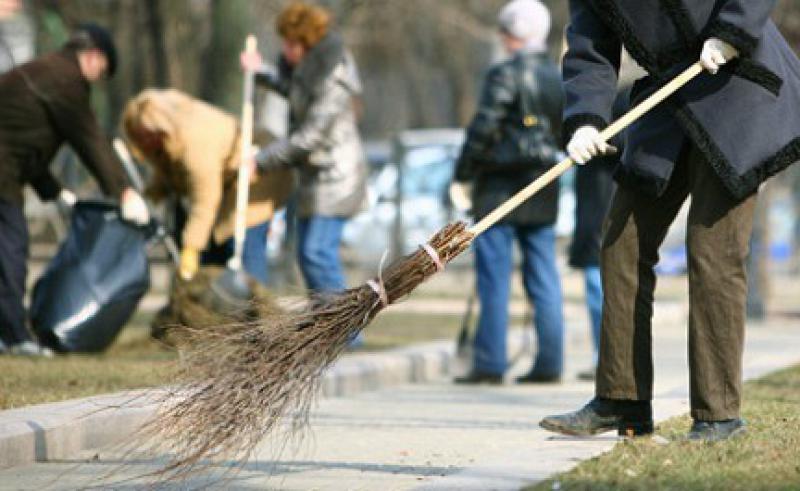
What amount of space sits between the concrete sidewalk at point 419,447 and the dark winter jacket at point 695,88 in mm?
982

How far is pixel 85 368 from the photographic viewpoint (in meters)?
9.40

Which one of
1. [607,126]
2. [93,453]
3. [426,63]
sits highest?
[426,63]

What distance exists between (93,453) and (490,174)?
12.7 ft

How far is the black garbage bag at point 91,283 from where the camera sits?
10531 millimetres

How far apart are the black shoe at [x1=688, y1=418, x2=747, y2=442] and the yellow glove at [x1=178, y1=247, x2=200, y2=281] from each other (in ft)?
17.3

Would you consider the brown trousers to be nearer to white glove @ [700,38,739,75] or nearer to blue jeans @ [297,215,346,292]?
white glove @ [700,38,739,75]

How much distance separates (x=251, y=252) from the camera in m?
11.6

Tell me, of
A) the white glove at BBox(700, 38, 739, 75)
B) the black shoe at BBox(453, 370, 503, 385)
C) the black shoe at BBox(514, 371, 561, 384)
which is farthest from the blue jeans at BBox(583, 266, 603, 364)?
the white glove at BBox(700, 38, 739, 75)

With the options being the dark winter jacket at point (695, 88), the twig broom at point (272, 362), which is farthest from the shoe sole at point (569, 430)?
the dark winter jacket at point (695, 88)

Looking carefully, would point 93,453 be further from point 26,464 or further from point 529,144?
point 529,144

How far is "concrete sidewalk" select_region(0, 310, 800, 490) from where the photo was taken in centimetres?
607

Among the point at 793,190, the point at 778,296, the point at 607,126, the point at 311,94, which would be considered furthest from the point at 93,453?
the point at 793,190

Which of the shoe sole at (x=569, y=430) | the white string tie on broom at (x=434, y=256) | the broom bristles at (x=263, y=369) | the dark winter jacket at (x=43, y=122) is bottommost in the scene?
the shoe sole at (x=569, y=430)

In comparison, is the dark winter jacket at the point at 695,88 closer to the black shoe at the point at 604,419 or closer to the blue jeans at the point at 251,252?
the black shoe at the point at 604,419
